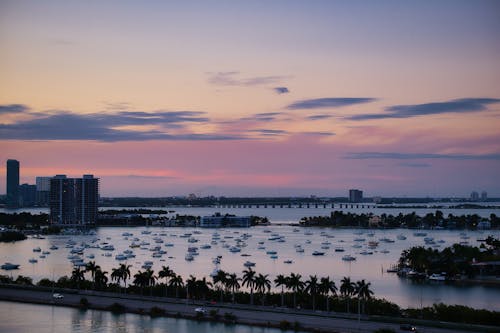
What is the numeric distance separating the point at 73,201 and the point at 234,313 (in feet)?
227

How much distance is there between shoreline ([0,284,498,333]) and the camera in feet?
61.2

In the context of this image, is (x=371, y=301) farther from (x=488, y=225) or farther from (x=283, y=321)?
(x=488, y=225)

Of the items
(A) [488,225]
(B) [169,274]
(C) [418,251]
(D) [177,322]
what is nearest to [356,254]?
(C) [418,251]

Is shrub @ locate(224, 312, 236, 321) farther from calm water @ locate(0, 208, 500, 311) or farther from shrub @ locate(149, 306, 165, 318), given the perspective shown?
calm water @ locate(0, 208, 500, 311)

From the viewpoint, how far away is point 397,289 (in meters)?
29.5

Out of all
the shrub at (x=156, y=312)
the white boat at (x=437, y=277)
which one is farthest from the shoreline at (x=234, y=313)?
the white boat at (x=437, y=277)

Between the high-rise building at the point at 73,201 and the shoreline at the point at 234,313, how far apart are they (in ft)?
199

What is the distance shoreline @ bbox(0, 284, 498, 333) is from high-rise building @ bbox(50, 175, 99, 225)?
60658 millimetres

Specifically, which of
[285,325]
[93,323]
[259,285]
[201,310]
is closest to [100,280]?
[93,323]

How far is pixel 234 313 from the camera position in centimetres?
2080

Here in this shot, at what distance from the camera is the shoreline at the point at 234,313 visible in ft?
61.2

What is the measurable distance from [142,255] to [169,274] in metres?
22.7

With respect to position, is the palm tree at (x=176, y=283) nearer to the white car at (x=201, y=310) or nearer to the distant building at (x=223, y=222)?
the white car at (x=201, y=310)

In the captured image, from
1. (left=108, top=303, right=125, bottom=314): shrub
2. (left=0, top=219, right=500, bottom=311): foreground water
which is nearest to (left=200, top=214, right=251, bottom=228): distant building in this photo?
(left=0, top=219, right=500, bottom=311): foreground water
